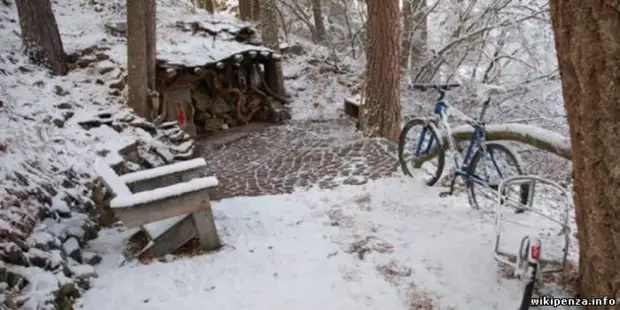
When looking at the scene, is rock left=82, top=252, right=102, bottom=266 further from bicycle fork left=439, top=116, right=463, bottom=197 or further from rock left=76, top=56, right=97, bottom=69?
rock left=76, top=56, right=97, bottom=69

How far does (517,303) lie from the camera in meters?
2.73

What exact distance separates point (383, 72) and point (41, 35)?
16.7 feet

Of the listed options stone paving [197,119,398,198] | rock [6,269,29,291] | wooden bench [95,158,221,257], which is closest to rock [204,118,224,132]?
stone paving [197,119,398,198]

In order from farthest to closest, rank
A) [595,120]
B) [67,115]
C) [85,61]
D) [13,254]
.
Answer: [85,61] → [67,115] → [13,254] → [595,120]

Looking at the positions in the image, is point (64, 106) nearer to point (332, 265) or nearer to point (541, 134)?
point (332, 265)

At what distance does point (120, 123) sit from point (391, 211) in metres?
3.83

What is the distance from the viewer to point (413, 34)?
1113 cm

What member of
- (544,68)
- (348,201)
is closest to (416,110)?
(544,68)

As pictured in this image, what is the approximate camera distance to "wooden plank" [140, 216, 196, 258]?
11.7 ft

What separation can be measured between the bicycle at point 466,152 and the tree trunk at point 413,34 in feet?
20.2

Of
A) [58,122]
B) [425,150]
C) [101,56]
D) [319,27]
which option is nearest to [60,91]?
[58,122]

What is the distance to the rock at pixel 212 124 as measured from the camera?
9.34 meters

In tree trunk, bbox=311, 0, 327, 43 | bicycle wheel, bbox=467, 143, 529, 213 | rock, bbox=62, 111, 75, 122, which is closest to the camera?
bicycle wheel, bbox=467, 143, 529, 213

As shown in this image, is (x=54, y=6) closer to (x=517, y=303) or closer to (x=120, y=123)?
(x=120, y=123)
